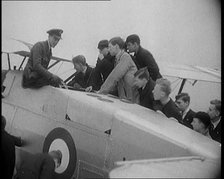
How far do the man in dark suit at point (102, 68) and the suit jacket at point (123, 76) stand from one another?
0.14 feet

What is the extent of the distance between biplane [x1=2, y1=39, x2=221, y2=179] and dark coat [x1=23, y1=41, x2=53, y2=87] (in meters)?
0.06

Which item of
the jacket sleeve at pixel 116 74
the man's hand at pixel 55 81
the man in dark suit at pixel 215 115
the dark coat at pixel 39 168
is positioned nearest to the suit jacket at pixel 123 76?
the jacket sleeve at pixel 116 74

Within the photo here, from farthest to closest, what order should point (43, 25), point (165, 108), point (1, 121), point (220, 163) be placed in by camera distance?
point (165, 108)
point (43, 25)
point (1, 121)
point (220, 163)

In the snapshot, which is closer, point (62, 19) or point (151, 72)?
point (62, 19)

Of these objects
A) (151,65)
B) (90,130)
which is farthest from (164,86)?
(90,130)

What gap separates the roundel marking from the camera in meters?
2.67

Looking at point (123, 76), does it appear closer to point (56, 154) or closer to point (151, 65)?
point (151, 65)

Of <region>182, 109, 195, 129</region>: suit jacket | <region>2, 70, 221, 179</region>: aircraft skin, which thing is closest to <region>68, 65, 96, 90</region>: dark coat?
<region>2, 70, 221, 179</region>: aircraft skin

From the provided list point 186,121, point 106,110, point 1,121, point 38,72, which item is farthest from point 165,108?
point 1,121

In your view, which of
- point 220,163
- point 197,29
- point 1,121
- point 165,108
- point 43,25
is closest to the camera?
point 220,163

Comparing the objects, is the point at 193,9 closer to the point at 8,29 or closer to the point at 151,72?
the point at 151,72

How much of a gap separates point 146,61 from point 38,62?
35.1 inches

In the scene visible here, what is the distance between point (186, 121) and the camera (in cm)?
291

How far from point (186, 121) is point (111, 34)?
93 cm
